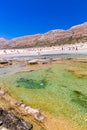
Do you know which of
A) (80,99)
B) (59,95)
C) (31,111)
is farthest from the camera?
(59,95)

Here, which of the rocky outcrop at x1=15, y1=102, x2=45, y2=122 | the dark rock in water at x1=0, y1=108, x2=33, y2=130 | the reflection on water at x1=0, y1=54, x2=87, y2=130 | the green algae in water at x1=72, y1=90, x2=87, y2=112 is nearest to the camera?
the dark rock in water at x1=0, y1=108, x2=33, y2=130

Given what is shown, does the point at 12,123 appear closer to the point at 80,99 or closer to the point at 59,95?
the point at 80,99

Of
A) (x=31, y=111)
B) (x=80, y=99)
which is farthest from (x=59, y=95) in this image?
(x=31, y=111)

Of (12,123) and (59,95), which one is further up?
(12,123)

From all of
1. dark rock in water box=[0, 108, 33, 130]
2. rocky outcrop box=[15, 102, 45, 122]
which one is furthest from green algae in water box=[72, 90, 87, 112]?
dark rock in water box=[0, 108, 33, 130]

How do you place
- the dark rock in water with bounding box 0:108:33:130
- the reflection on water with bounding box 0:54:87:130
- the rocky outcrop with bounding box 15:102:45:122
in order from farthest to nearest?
the reflection on water with bounding box 0:54:87:130 → the rocky outcrop with bounding box 15:102:45:122 → the dark rock in water with bounding box 0:108:33:130

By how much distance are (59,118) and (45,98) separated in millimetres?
3966

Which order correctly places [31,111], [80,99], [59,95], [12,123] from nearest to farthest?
[12,123] < [31,111] < [80,99] < [59,95]

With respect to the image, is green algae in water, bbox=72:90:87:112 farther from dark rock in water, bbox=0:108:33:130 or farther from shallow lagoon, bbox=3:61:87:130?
dark rock in water, bbox=0:108:33:130

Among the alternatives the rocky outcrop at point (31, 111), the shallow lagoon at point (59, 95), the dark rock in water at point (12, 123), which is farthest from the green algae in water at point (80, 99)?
the dark rock in water at point (12, 123)

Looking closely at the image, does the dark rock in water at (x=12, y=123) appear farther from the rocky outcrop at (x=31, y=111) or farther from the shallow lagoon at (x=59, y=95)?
the shallow lagoon at (x=59, y=95)

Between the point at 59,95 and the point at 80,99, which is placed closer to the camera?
the point at 80,99

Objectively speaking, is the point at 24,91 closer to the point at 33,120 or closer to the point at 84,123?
the point at 33,120

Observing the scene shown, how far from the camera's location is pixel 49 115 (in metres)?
13.3
